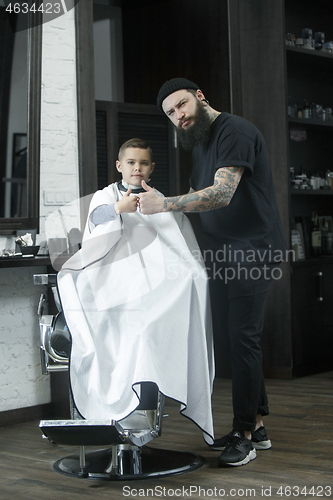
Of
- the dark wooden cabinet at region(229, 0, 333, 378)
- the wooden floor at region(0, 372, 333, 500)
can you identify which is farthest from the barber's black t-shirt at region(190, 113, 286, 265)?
the dark wooden cabinet at region(229, 0, 333, 378)

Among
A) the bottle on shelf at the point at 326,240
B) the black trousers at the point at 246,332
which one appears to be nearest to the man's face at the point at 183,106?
the black trousers at the point at 246,332

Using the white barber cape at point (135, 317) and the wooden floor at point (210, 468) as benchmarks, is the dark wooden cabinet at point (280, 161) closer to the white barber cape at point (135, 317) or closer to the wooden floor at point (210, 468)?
the wooden floor at point (210, 468)

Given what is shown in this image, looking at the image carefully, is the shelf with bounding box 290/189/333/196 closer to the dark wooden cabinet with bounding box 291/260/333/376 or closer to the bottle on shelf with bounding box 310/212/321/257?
the bottle on shelf with bounding box 310/212/321/257

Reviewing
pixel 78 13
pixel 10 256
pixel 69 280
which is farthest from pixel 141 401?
pixel 78 13

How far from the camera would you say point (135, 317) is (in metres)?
2.14

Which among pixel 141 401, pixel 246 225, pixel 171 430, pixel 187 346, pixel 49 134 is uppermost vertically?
pixel 49 134

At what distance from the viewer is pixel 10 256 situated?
2.89 m

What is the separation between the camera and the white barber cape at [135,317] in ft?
6.82

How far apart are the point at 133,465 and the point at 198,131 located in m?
1.25

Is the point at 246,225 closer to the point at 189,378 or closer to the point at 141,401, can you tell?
the point at 189,378

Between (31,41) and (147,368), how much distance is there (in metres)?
1.89

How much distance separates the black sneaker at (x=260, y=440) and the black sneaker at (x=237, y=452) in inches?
4.6

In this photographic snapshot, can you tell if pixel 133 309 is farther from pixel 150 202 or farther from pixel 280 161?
pixel 280 161

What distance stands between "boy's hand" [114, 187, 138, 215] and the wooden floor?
94 cm
